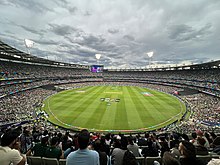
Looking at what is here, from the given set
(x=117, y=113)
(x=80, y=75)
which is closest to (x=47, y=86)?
(x=80, y=75)

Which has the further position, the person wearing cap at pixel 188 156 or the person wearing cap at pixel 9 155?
the person wearing cap at pixel 188 156

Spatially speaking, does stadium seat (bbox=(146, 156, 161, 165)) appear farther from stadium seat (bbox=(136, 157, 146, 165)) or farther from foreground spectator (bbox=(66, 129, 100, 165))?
foreground spectator (bbox=(66, 129, 100, 165))

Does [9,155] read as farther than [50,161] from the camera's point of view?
No

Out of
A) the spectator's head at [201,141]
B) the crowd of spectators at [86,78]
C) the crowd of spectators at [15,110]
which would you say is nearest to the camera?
the spectator's head at [201,141]

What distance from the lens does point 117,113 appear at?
90.5ft

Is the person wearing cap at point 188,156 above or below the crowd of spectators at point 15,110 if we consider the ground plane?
above

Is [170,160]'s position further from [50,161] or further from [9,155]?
[50,161]

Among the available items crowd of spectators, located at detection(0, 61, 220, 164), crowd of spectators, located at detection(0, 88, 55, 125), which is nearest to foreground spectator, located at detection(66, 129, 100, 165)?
crowd of spectators, located at detection(0, 61, 220, 164)

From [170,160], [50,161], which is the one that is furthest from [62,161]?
[170,160]

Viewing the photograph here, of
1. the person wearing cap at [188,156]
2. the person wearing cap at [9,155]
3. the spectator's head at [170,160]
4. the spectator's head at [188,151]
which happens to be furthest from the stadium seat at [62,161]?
the spectator's head at [188,151]

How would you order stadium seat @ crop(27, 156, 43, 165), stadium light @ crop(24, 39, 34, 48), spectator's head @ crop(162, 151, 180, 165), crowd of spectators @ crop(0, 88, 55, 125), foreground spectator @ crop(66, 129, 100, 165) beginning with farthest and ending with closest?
stadium light @ crop(24, 39, 34, 48) < crowd of spectators @ crop(0, 88, 55, 125) < stadium seat @ crop(27, 156, 43, 165) < spectator's head @ crop(162, 151, 180, 165) < foreground spectator @ crop(66, 129, 100, 165)

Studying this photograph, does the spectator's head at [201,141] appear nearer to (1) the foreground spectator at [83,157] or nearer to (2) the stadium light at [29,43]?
(1) the foreground spectator at [83,157]

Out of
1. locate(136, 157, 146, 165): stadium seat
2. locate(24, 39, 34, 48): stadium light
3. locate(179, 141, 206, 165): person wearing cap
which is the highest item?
locate(24, 39, 34, 48): stadium light

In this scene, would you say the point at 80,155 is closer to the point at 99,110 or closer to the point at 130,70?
the point at 99,110
